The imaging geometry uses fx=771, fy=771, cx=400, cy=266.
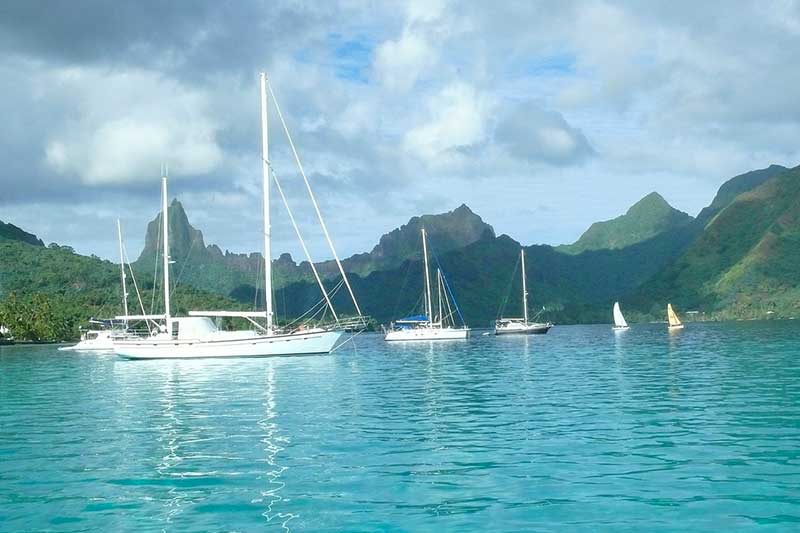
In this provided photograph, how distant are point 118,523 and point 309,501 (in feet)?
10.1

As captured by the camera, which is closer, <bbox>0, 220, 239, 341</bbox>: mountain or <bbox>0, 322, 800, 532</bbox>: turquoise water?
<bbox>0, 322, 800, 532</bbox>: turquoise water

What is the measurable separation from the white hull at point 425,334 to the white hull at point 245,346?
150 ft

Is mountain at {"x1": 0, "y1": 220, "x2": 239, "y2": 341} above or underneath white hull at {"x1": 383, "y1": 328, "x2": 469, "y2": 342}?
above

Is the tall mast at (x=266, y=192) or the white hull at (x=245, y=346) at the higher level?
the tall mast at (x=266, y=192)

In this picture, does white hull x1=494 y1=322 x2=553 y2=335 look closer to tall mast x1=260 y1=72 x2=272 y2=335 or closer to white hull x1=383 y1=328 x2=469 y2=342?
white hull x1=383 y1=328 x2=469 y2=342

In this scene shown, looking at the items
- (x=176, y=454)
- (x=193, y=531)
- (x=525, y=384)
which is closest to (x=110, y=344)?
(x=525, y=384)

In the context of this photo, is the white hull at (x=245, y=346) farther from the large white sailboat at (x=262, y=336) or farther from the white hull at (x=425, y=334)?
the white hull at (x=425, y=334)

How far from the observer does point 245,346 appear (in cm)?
5788

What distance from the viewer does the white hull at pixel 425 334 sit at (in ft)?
348

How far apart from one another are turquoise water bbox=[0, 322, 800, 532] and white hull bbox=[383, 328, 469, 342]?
7093 cm

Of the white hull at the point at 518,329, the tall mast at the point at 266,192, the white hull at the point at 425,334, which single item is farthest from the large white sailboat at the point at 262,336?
the white hull at the point at 518,329

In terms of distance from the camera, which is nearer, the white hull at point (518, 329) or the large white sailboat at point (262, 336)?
the large white sailboat at point (262, 336)

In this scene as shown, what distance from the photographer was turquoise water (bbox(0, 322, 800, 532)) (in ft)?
40.1

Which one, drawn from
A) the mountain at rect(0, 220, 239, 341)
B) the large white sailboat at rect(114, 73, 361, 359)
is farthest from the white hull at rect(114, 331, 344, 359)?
the mountain at rect(0, 220, 239, 341)
